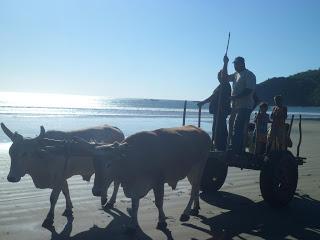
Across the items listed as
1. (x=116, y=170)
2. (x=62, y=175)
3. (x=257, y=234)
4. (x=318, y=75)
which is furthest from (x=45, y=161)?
(x=318, y=75)

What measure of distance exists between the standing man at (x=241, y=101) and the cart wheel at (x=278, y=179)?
759 millimetres

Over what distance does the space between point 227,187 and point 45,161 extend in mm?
5130

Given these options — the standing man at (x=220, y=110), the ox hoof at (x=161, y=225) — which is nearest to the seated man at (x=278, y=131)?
the standing man at (x=220, y=110)

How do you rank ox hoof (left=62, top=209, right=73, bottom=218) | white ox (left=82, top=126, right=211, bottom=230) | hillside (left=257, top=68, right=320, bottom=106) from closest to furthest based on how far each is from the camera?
white ox (left=82, top=126, right=211, bottom=230) < ox hoof (left=62, top=209, right=73, bottom=218) < hillside (left=257, top=68, right=320, bottom=106)

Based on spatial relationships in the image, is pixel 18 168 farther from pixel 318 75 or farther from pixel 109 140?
pixel 318 75

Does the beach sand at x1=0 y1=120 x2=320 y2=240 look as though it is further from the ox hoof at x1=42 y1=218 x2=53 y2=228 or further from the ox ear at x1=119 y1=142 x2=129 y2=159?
the ox ear at x1=119 y1=142 x2=129 y2=159

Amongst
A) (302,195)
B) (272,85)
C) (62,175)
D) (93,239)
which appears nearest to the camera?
(93,239)

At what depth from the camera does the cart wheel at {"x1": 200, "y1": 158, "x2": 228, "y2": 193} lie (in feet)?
34.5

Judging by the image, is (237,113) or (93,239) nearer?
(93,239)

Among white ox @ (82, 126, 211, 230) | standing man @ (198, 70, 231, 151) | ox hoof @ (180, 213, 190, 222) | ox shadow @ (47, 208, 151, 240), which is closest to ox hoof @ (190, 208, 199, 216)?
white ox @ (82, 126, 211, 230)

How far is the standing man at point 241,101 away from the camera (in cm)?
973

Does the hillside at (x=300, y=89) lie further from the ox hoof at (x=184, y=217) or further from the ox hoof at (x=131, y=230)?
the ox hoof at (x=131, y=230)

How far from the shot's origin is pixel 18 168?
767 cm

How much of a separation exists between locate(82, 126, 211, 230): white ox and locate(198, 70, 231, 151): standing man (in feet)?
4.71
